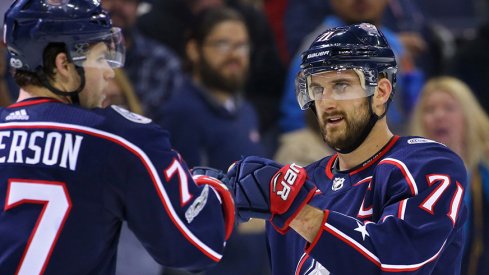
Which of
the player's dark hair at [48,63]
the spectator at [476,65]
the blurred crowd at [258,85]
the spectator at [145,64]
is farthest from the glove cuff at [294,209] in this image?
the spectator at [476,65]

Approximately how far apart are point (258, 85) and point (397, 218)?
13.5 ft

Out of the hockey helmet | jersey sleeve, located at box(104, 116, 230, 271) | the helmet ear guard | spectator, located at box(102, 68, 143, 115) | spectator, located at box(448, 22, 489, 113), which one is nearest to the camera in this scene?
the helmet ear guard

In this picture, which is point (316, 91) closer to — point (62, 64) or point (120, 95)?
point (62, 64)

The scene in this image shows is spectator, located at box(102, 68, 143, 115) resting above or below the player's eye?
below

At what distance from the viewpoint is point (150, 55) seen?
6.64 meters

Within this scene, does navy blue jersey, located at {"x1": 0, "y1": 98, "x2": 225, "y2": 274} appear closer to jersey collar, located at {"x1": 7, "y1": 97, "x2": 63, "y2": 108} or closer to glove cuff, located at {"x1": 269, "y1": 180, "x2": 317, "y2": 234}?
jersey collar, located at {"x1": 7, "y1": 97, "x2": 63, "y2": 108}

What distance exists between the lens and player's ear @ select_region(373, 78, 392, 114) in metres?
3.61

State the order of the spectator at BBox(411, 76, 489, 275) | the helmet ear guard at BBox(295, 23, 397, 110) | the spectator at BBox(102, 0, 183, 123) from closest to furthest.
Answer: the helmet ear guard at BBox(295, 23, 397, 110)
the spectator at BBox(411, 76, 489, 275)
the spectator at BBox(102, 0, 183, 123)

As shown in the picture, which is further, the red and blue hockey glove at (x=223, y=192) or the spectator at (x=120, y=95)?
the spectator at (x=120, y=95)

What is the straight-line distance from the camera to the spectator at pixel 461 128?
6.21 m

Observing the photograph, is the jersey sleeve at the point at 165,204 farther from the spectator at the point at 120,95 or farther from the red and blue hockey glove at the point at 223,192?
the spectator at the point at 120,95

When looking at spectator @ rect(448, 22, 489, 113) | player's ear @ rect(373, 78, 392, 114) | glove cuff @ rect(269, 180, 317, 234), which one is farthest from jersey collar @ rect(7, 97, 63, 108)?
spectator @ rect(448, 22, 489, 113)

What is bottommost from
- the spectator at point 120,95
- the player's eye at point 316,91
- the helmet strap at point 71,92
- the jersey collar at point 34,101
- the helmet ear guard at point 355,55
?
the spectator at point 120,95

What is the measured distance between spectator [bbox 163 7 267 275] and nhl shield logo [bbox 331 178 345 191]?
2.56 m
